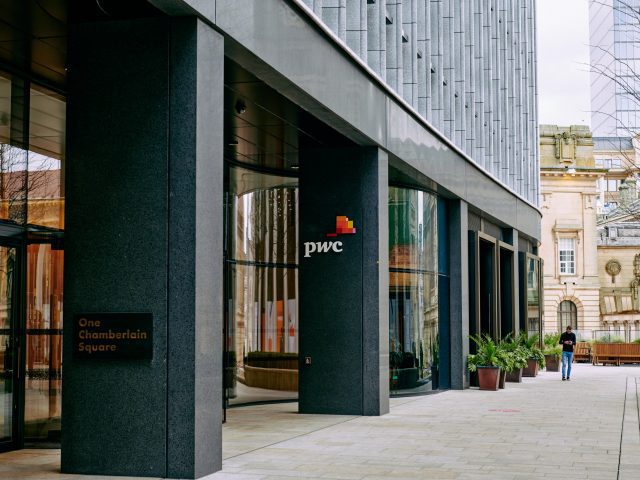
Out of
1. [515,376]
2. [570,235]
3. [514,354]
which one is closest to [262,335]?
[514,354]

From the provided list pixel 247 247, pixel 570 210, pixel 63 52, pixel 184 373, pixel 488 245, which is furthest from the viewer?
pixel 570 210

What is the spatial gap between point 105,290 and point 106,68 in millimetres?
2495

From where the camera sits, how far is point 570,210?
77.0 m

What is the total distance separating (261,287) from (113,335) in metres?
10.3

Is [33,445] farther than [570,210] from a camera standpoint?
No

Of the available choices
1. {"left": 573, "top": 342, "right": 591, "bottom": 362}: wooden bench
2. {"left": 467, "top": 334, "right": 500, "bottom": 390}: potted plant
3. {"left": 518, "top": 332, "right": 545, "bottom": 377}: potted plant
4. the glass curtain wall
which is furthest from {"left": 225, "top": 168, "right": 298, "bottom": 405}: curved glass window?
{"left": 573, "top": 342, "right": 591, "bottom": 362}: wooden bench

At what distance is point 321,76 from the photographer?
49.9 ft

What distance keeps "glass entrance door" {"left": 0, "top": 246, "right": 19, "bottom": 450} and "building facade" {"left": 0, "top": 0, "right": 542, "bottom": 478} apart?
4 cm

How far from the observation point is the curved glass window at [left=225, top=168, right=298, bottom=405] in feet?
66.9

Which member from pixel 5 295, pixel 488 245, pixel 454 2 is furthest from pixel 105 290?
pixel 488 245

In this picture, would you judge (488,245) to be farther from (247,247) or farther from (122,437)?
(122,437)

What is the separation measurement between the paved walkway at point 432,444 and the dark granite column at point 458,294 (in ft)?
12.8

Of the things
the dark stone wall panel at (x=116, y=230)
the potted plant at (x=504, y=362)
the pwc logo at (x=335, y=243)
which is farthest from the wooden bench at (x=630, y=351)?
the dark stone wall panel at (x=116, y=230)

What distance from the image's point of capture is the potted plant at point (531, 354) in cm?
3138
